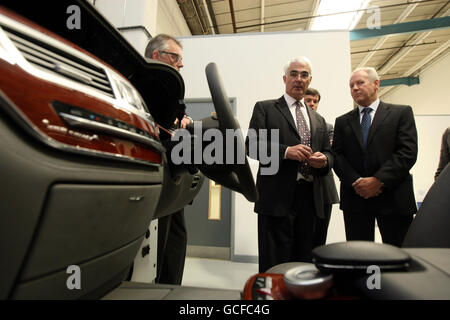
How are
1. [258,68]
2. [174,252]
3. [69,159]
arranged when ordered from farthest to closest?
1. [258,68]
2. [174,252]
3. [69,159]

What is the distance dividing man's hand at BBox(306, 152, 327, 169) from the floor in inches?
41.0

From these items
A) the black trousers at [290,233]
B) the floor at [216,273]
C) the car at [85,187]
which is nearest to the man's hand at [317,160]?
the black trousers at [290,233]

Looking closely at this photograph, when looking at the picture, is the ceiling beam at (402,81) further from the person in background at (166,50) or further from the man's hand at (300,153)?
the person in background at (166,50)

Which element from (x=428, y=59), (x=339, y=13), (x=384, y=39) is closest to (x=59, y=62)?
(x=339, y=13)

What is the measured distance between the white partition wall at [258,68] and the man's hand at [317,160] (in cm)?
140

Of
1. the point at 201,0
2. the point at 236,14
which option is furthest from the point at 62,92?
the point at 236,14

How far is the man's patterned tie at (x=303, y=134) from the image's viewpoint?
136cm

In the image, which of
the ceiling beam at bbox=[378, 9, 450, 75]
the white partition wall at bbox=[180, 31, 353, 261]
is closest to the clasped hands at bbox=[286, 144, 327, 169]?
A: the white partition wall at bbox=[180, 31, 353, 261]

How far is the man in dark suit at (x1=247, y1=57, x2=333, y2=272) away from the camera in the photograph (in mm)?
1287

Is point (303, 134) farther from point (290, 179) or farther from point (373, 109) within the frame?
point (373, 109)

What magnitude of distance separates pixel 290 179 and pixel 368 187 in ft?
1.37

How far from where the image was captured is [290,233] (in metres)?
1.30

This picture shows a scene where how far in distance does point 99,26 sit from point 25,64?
0.20m

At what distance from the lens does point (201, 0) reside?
162 inches
